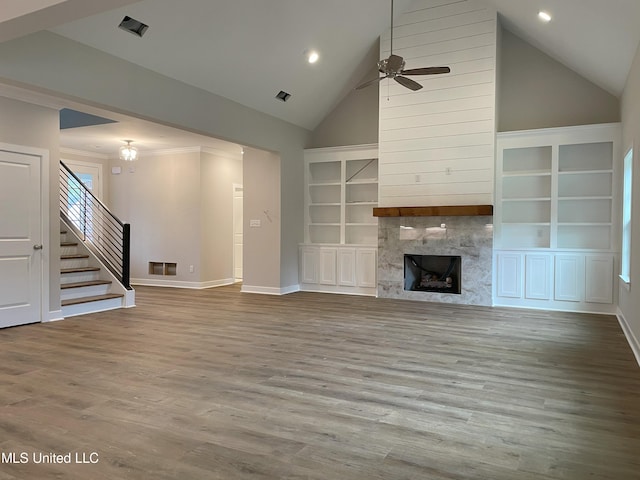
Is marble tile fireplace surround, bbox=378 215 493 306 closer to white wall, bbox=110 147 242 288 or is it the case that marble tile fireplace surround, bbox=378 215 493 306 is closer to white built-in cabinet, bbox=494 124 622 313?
white built-in cabinet, bbox=494 124 622 313

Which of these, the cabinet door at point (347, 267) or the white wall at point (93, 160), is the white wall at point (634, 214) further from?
the white wall at point (93, 160)

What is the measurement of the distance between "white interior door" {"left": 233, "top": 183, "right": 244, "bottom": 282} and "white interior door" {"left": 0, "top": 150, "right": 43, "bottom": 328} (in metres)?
4.95

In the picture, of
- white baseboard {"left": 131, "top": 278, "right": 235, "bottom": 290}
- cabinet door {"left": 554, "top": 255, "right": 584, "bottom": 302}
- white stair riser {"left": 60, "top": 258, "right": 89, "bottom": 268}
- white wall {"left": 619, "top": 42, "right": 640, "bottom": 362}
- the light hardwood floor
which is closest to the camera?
the light hardwood floor

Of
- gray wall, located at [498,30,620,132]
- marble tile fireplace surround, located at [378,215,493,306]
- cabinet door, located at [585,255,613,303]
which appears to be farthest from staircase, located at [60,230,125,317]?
cabinet door, located at [585,255,613,303]

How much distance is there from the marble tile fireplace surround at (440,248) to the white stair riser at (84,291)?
4.42 metres

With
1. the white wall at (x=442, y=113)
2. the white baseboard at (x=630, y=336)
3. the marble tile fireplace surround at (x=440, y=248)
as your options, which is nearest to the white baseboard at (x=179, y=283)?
the marble tile fireplace surround at (x=440, y=248)

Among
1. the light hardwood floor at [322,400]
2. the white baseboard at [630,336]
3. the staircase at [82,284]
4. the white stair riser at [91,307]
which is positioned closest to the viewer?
the light hardwood floor at [322,400]

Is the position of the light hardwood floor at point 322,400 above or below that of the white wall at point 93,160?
below

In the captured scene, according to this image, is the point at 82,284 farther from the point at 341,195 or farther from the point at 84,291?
the point at 341,195

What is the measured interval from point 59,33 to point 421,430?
4.86 m

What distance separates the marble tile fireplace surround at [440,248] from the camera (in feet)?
23.6

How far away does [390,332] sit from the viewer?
17.3 ft

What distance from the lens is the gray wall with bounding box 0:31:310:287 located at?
4.43 metres

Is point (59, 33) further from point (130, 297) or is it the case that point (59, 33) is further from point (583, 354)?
point (583, 354)
